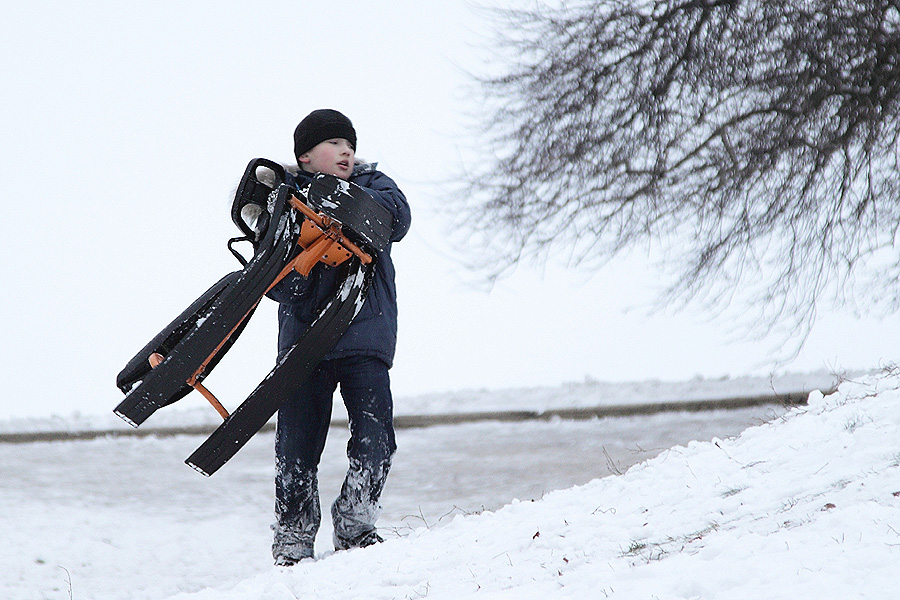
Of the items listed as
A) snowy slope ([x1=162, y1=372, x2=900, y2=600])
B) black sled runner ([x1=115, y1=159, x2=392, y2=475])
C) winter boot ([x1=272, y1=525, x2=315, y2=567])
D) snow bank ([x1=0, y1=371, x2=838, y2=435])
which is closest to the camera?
snowy slope ([x1=162, y1=372, x2=900, y2=600])

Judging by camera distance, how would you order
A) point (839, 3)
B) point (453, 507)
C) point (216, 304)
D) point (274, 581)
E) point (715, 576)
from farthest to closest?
point (839, 3), point (453, 507), point (216, 304), point (274, 581), point (715, 576)

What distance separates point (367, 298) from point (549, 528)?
47.2 inches

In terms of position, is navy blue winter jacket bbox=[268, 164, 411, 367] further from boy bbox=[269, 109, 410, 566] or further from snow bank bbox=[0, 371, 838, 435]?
snow bank bbox=[0, 371, 838, 435]

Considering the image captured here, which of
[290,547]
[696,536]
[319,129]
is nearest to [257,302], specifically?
[319,129]

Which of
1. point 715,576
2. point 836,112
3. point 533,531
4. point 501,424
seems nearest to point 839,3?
point 836,112

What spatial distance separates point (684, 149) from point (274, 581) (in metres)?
5.27

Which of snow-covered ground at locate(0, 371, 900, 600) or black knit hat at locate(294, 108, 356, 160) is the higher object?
black knit hat at locate(294, 108, 356, 160)

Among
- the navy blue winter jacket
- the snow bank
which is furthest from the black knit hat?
the snow bank

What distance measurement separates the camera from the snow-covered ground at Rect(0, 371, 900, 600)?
2.22 metres

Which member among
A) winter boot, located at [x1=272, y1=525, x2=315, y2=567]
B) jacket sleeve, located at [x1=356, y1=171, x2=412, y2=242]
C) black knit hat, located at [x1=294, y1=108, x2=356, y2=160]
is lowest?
winter boot, located at [x1=272, y1=525, x2=315, y2=567]

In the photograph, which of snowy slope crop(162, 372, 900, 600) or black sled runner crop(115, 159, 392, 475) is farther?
black sled runner crop(115, 159, 392, 475)

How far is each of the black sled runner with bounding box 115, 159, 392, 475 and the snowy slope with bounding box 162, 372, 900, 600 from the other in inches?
26.9

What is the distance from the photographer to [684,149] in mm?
6992

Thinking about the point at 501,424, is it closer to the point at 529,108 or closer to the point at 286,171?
the point at 529,108
